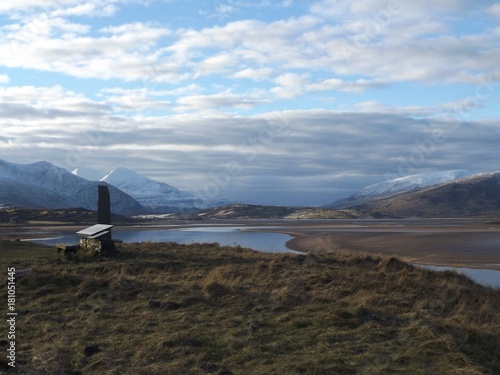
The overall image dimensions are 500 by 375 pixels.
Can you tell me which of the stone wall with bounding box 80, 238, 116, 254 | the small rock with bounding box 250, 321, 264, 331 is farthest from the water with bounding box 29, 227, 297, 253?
the small rock with bounding box 250, 321, 264, 331

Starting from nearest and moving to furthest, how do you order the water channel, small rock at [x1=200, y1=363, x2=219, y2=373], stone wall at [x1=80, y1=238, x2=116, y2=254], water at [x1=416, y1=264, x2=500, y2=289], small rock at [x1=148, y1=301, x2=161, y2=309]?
small rock at [x1=200, y1=363, x2=219, y2=373]
small rock at [x1=148, y1=301, x2=161, y2=309]
stone wall at [x1=80, y1=238, x2=116, y2=254]
water at [x1=416, y1=264, x2=500, y2=289]
the water channel

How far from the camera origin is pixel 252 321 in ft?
38.8

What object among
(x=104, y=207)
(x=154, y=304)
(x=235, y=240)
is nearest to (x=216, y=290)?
(x=154, y=304)

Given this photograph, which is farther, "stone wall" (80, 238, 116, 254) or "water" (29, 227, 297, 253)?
"water" (29, 227, 297, 253)

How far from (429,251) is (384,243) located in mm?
7899

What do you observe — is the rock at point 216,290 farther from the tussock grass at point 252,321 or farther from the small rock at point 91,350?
the small rock at point 91,350

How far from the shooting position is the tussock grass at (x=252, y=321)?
941cm

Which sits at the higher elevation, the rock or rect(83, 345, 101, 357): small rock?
the rock

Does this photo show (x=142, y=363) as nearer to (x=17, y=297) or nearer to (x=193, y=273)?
(x=17, y=297)

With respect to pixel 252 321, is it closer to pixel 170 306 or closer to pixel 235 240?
pixel 170 306

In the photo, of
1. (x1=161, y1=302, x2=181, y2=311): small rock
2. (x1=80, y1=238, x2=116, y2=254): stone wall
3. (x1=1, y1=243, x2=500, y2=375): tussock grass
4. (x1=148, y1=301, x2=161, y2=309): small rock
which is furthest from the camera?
(x1=80, y1=238, x2=116, y2=254): stone wall

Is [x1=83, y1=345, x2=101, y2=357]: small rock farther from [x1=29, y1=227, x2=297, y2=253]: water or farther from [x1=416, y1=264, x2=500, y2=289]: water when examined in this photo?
[x1=29, y1=227, x2=297, y2=253]: water

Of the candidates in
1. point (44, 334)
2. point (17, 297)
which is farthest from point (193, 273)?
point (44, 334)

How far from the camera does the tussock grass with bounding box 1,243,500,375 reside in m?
9.41
